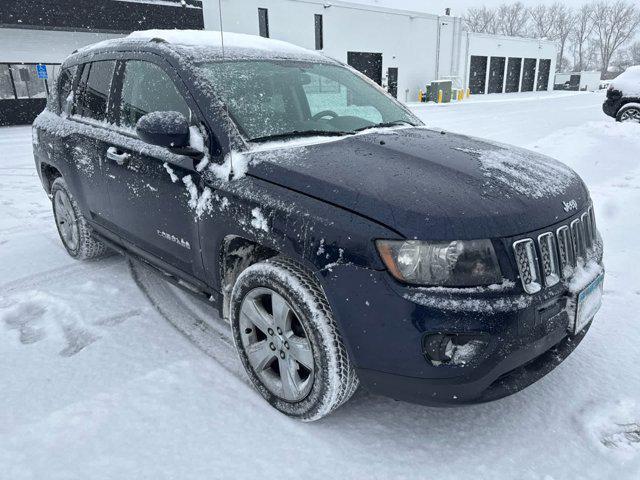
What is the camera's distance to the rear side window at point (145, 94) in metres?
2.78

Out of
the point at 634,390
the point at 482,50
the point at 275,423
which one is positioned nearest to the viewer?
the point at 275,423

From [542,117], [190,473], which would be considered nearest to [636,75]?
[542,117]

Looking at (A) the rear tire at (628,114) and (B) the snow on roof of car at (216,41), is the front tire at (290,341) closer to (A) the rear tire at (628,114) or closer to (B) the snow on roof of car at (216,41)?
(B) the snow on roof of car at (216,41)

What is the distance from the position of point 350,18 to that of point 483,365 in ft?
103

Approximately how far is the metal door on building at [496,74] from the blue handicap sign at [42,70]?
33.8m

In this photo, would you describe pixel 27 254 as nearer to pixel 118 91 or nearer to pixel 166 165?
pixel 118 91

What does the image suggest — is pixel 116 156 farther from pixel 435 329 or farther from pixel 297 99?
pixel 435 329

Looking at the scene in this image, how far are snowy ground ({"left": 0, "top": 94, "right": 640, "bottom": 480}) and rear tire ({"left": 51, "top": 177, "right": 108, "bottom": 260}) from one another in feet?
2.09

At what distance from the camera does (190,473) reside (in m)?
1.96

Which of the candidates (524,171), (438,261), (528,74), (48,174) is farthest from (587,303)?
(528,74)

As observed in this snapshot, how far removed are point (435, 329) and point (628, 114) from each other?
13544 mm

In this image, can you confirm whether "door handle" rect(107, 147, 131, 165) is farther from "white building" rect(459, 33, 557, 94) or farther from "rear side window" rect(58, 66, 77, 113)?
"white building" rect(459, 33, 557, 94)

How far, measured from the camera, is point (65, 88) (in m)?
4.14

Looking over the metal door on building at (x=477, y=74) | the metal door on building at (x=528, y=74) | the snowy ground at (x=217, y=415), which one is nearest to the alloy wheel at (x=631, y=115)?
the snowy ground at (x=217, y=415)
